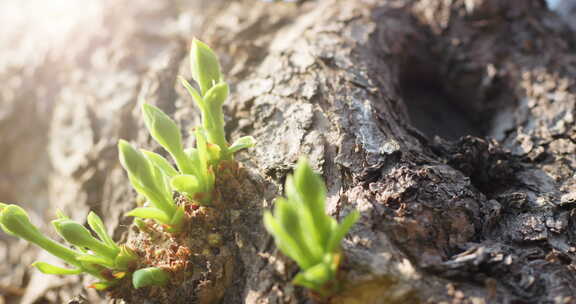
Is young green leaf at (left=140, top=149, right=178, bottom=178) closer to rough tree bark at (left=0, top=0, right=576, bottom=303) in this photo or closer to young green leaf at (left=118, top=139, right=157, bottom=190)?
young green leaf at (left=118, top=139, right=157, bottom=190)

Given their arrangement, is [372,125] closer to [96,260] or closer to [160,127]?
[160,127]

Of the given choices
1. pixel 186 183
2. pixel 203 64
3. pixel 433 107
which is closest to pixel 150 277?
pixel 186 183

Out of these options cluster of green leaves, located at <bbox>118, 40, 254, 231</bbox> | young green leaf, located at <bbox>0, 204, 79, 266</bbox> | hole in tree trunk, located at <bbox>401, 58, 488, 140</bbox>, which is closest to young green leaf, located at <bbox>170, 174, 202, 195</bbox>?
cluster of green leaves, located at <bbox>118, 40, 254, 231</bbox>

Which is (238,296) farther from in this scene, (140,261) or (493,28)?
(493,28)

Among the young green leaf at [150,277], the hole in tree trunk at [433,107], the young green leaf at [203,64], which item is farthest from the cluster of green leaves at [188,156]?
the hole in tree trunk at [433,107]

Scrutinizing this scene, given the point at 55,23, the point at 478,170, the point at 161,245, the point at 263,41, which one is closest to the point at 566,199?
the point at 478,170

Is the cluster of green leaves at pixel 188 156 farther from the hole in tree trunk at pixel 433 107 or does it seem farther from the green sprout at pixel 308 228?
the hole in tree trunk at pixel 433 107
